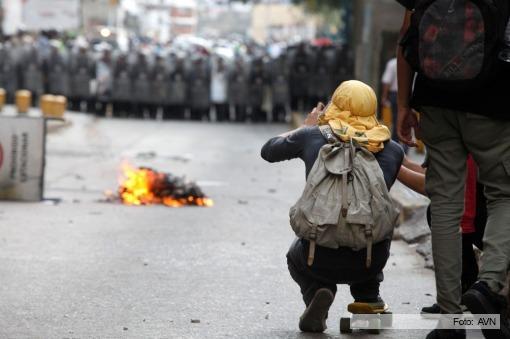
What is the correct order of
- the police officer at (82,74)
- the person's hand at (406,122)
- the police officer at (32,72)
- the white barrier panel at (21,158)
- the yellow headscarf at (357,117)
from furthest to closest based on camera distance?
1. the police officer at (32,72)
2. the police officer at (82,74)
3. the white barrier panel at (21,158)
4. the yellow headscarf at (357,117)
5. the person's hand at (406,122)

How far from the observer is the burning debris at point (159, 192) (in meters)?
12.8

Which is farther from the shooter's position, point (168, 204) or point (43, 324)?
point (168, 204)

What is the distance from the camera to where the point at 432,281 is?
323 inches

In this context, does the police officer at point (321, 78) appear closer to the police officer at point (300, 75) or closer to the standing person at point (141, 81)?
the police officer at point (300, 75)

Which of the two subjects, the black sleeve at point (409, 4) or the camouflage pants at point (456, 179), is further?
the black sleeve at point (409, 4)

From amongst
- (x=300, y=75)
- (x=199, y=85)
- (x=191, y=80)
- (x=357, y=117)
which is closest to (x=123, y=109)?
(x=191, y=80)

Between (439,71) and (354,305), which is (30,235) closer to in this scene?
(354,305)

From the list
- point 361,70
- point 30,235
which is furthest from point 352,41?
point 30,235

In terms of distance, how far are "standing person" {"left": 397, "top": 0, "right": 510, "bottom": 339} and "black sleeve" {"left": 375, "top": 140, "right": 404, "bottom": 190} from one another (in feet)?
0.71

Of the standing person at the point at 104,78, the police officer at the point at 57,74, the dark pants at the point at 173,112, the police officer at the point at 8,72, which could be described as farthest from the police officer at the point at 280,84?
the police officer at the point at 8,72

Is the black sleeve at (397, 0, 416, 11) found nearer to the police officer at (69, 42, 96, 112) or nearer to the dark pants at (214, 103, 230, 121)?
the dark pants at (214, 103, 230, 121)

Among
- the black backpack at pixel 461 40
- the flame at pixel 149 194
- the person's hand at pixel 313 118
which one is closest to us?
the black backpack at pixel 461 40

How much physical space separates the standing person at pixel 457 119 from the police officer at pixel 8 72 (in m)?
29.6

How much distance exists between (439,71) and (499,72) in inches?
10.4
